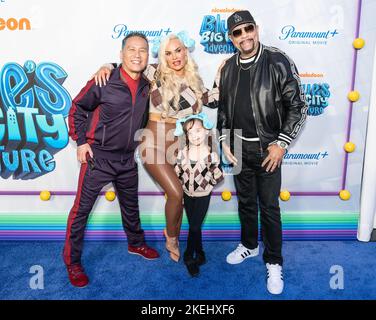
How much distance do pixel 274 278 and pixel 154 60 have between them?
201cm

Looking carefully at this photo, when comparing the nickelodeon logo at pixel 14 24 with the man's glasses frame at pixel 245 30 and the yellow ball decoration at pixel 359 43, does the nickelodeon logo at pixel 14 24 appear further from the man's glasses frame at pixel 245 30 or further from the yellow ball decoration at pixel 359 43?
the yellow ball decoration at pixel 359 43

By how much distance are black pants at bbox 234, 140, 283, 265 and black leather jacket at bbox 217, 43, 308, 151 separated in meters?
0.14

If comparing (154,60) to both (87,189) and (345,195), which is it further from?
(345,195)

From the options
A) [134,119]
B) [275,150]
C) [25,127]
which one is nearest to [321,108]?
[275,150]

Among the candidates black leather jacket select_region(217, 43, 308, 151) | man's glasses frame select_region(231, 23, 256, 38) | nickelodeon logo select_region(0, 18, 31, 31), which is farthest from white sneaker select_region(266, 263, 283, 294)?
nickelodeon logo select_region(0, 18, 31, 31)

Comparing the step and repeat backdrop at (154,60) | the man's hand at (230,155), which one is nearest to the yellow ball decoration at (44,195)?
the step and repeat backdrop at (154,60)

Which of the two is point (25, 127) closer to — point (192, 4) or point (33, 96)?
point (33, 96)

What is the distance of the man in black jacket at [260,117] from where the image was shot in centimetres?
280

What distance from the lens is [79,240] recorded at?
10.00 ft

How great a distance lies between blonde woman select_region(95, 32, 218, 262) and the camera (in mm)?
2920

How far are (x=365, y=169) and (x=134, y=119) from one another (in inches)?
83.1

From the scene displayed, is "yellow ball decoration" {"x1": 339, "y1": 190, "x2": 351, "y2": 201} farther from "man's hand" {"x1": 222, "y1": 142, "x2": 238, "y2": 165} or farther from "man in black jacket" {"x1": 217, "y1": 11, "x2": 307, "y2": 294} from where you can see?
"man's hand" {"x1": 222, "y1": 142, "x2": 238, "y2": 165}

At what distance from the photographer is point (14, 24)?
10.9ft

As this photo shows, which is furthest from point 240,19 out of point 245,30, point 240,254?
point 240,254
